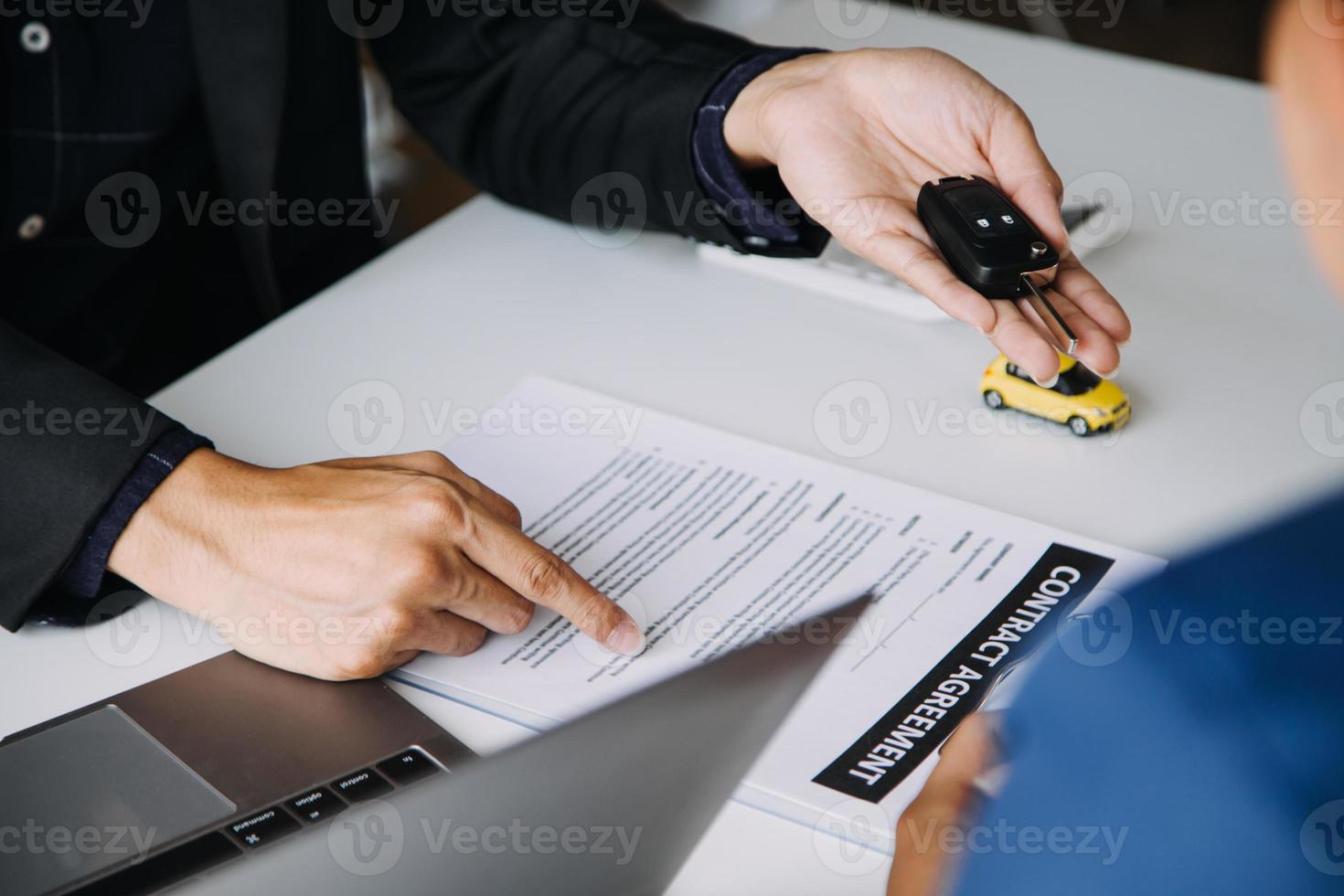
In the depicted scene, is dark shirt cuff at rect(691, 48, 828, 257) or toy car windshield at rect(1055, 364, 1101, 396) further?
dark shirt cuff at rect(691, 48, 828, 257)

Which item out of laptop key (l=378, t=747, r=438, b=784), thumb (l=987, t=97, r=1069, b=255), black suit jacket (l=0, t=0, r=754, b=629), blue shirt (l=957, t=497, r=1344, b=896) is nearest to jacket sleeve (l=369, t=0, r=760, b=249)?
black suit jacket (l=0, t=0, r=754, b=629)

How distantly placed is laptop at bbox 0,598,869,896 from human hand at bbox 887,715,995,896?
10cm

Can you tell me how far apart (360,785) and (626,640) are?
0.56ft

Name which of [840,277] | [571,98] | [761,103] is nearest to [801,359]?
[840,277]

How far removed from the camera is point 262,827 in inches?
25.5

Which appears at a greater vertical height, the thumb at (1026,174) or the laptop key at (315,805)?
the thumb at (1026,174)

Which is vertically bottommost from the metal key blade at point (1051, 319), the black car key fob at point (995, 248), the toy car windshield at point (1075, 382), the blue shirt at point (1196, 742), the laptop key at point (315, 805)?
the laptop key at point (315, 805)

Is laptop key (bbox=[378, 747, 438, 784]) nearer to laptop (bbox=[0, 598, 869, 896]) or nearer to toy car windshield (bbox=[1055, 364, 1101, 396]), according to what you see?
laptop (bbox=[0, 598, 869, 896])

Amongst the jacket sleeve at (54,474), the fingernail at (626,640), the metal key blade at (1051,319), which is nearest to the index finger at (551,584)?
the fingernail at (626,640)

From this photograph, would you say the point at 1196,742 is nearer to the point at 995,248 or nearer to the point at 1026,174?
the point at 995,248

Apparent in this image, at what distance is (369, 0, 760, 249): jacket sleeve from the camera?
113cm

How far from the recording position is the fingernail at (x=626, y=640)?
753mm

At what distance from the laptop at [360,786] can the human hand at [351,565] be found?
0.10ft

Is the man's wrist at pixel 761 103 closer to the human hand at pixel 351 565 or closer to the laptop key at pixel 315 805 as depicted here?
the human hand at pixel 351 565
